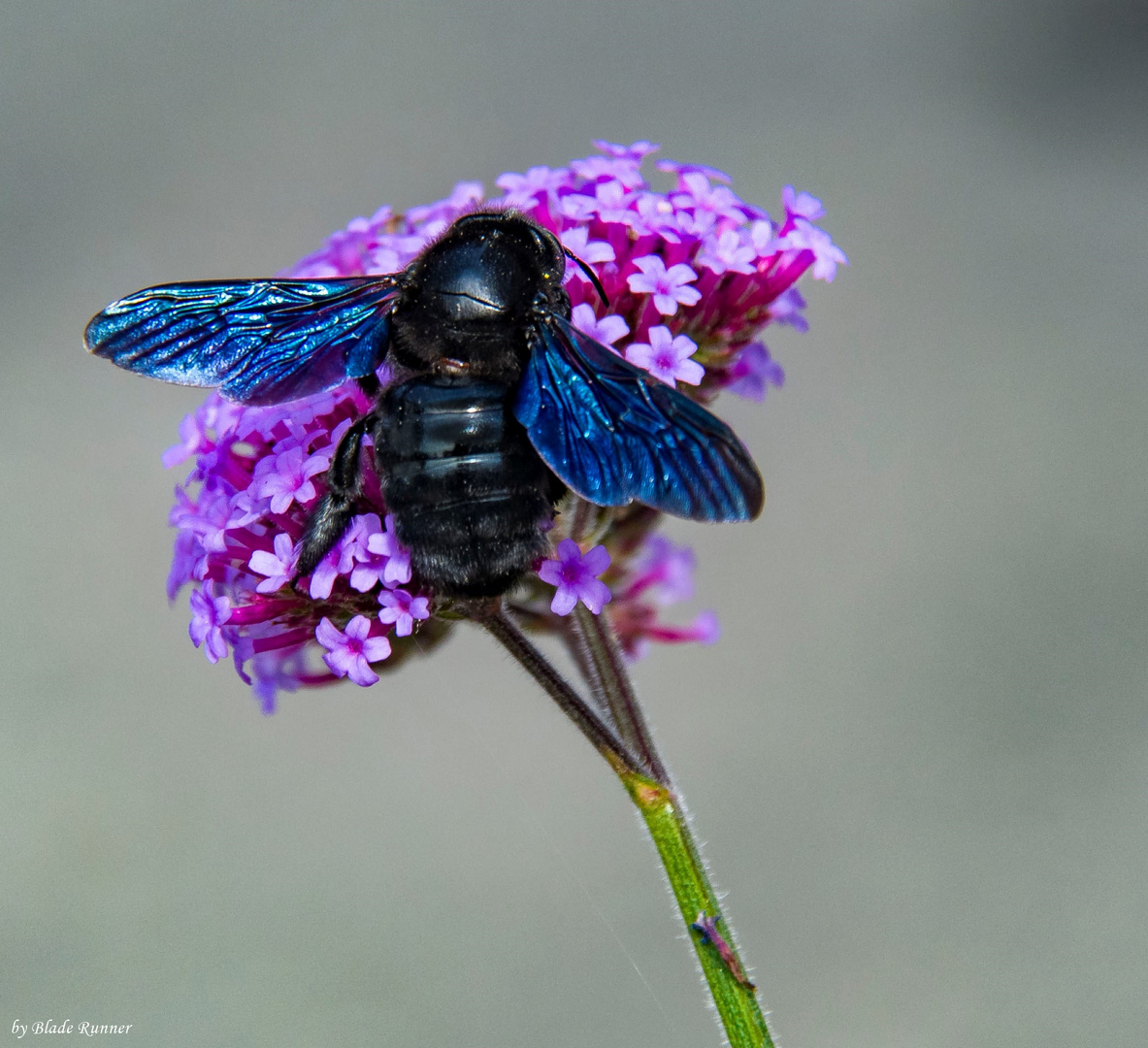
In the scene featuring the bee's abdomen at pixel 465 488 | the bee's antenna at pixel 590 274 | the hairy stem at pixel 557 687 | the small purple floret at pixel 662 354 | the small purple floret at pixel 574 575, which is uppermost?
the bee's antenna at pixel 590 274

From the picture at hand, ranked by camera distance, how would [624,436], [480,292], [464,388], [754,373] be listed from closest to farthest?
[624,436] < [464,388] < [480,292] < [754,373]

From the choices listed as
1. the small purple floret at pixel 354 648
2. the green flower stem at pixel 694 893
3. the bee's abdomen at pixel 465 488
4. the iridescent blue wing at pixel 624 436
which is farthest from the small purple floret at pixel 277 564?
the green flower stem at pixel 694 893

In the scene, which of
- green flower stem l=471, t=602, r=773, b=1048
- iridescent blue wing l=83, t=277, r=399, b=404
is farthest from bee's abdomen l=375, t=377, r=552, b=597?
iridescent blue wing l=83, t=277, r=399, b=404

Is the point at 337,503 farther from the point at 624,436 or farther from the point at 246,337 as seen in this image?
the point at 624,436

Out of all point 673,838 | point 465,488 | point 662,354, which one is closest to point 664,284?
point 662,354

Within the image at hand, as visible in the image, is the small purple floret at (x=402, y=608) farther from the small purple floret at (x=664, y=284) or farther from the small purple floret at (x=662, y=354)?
the small purple floret at (x=664, y=284)

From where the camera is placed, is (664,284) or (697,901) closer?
(697,901)

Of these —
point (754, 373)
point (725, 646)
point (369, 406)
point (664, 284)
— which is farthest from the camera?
point (725, 646)

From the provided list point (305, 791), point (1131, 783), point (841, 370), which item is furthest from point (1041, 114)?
point (305, 791)
